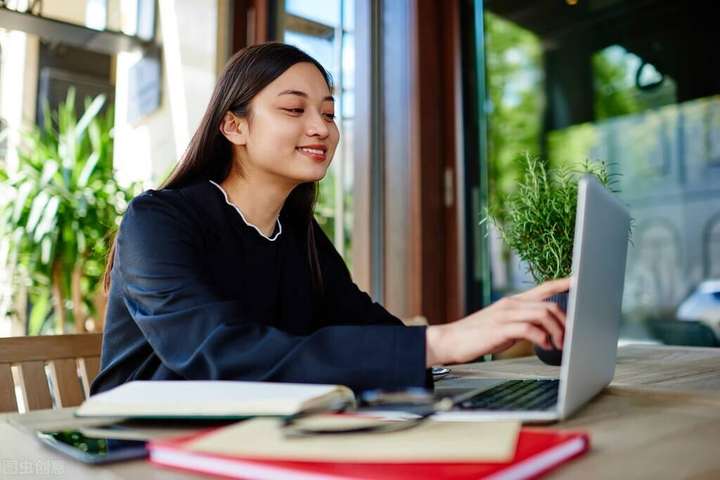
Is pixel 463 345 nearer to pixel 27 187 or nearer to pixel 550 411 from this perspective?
pixel 550 411

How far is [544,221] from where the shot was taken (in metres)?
1.12

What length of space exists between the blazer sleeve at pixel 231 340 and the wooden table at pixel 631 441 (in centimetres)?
16

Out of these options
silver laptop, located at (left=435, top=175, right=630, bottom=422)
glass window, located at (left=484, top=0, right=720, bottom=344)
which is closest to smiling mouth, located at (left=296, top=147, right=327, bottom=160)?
silver laptop, located at (left=435, top=175, right=630, bottom=422)

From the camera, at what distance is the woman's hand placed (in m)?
0.66

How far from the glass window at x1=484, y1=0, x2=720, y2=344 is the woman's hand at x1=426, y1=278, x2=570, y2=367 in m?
2.95

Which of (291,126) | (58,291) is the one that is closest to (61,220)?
(58,291)

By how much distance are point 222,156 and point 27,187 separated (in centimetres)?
218

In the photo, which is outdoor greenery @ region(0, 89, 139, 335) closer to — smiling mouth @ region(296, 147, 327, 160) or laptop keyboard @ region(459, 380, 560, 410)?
smiling mouth @ region(296, 147, 327, 160)

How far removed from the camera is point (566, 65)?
5.52m

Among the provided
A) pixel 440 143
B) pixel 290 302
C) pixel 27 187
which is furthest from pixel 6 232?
pixel 290 302

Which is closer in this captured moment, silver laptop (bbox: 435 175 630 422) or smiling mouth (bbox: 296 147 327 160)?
silver laptop (bbox: 435 175 630 422)

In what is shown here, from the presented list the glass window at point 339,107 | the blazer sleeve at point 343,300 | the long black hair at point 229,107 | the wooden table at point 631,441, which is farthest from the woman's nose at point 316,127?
the glass window at point 339,107

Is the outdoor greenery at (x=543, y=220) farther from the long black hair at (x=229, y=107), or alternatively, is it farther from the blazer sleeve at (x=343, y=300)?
the long black hair at (x=229, y=107)

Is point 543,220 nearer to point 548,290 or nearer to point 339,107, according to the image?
point 548,290
